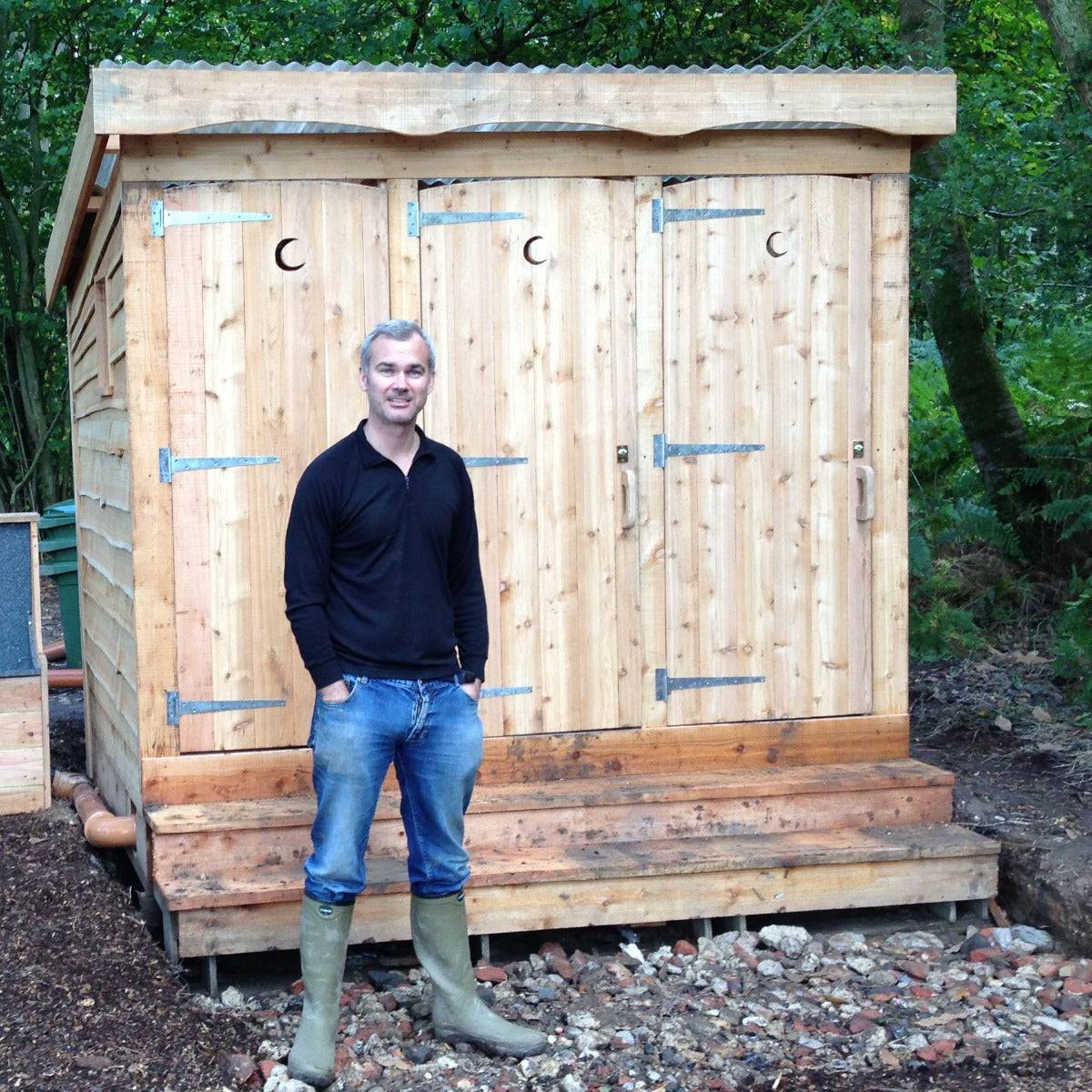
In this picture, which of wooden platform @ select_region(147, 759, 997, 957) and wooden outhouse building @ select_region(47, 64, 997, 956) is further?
wooden outhouse building @ select_region(47, 64, 997, 956)

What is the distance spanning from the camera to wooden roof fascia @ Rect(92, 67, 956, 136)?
15.8 feet

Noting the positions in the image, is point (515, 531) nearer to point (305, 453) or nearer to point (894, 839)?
point (305, 453)

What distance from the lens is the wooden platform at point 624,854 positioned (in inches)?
191

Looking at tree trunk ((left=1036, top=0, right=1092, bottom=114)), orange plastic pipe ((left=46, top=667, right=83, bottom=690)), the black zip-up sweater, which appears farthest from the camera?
orange plastic pipe ((left=46, top=667, right=83, bottom=690))

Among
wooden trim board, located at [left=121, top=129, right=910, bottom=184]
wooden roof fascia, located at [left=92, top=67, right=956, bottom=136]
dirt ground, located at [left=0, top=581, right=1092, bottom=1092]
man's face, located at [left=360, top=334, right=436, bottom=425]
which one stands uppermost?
wooden roof fascia, located at [left=92, top=67, right=956, bottom=136]

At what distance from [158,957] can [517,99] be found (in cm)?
323

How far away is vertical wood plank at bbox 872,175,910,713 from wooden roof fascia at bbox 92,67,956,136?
341mm

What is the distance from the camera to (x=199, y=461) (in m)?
5.06

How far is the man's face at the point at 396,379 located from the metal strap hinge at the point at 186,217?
1445mm

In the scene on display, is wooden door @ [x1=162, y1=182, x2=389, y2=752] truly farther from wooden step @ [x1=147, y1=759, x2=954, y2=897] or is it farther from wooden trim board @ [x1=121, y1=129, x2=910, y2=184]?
wooden step @ [x1=147, y1=759, x2=954, y2=897]

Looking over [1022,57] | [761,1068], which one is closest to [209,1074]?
[761,1068]

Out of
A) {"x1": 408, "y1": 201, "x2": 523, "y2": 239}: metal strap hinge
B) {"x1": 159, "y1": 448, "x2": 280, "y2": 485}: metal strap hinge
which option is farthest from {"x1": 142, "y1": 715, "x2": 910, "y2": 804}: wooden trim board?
{"x1": 408, "y1": 201, "x2": 523, "y2": 239}: metal strap hinge

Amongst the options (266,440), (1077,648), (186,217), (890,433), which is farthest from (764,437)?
(1077,648)

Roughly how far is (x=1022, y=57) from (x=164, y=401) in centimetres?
753
